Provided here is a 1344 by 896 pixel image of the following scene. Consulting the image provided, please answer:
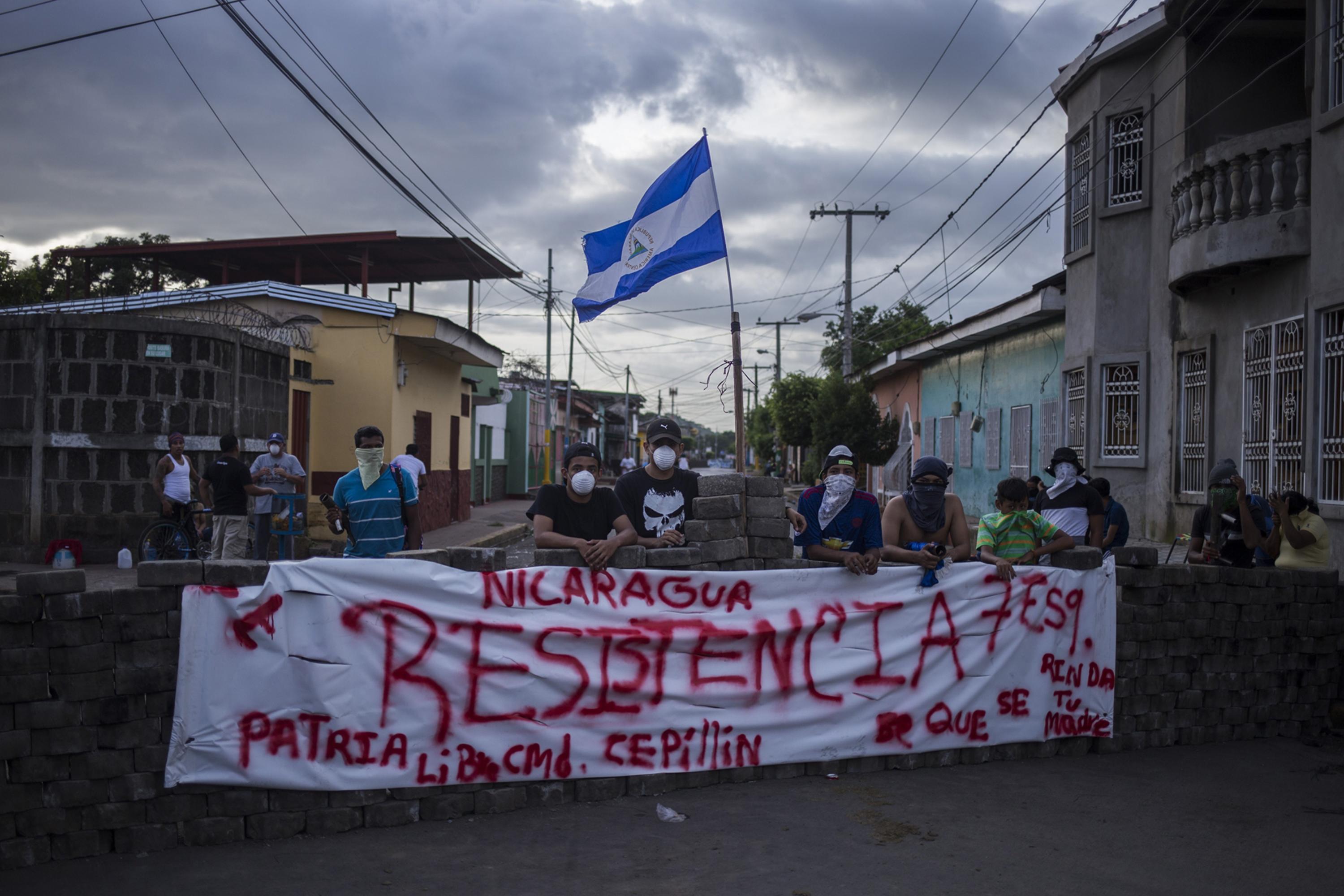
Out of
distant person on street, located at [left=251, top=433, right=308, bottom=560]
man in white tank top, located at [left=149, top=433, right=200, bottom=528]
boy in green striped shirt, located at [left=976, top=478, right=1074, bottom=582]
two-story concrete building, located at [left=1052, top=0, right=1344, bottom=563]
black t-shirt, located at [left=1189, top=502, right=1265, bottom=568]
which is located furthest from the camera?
distant person on street, located at [left=251, top=433, right=308, bottom=560]

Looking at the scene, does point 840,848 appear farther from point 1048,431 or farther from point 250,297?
point 250,297

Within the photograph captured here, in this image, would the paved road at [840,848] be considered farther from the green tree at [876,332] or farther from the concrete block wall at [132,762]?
the green tree at [876,332]

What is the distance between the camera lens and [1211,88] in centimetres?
1309

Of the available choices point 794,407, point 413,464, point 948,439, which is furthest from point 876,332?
point 413,464

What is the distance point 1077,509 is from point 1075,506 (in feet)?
0.09

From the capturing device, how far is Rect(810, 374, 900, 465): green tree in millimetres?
27438

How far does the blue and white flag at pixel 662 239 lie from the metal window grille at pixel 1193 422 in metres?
7.48

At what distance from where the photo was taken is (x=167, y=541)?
1286cm

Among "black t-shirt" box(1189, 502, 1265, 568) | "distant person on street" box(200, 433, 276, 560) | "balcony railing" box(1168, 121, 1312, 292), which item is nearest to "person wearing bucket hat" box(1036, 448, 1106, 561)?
"black t-shirt" box(1189, 502, 1265, 568)

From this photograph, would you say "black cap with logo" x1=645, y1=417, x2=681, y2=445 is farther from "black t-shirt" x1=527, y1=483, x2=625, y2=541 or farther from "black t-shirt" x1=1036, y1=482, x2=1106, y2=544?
"black t-shirt" x1=1036, y1=482, x2=1106, y2=544

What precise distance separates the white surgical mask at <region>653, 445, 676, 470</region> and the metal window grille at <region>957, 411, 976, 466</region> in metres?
18.0

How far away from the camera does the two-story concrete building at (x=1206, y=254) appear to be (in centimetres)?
988

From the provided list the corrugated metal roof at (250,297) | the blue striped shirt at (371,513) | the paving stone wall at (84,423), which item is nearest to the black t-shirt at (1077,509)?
the blue striped shirt at (371,513)

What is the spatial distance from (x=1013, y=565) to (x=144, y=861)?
4545 mm
